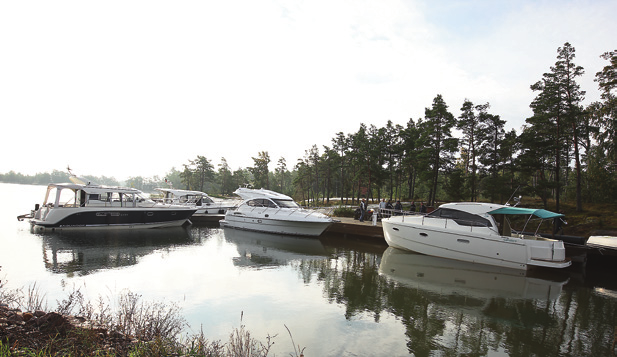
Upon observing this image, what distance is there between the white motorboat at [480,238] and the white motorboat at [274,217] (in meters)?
5.96

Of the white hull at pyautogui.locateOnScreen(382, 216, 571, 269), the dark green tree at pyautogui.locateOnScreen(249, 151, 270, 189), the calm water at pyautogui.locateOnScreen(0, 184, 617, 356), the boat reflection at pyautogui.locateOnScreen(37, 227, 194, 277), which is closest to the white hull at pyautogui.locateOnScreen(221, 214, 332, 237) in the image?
the calm water at pyautogui.locateOnScreen(0, 184, 617, 356)

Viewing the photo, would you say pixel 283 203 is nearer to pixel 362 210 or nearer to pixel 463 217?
pixel 362 210

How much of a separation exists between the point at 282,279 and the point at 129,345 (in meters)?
7.53

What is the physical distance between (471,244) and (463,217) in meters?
1.21

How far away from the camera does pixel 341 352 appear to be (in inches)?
261

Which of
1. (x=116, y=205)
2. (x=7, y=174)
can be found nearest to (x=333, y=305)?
(x=116, y=205)

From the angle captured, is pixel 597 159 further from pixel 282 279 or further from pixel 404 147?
pixel 282 279

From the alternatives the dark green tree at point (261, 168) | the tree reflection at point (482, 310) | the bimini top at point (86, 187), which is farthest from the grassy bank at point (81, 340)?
the dark green tree at point (261, 168)

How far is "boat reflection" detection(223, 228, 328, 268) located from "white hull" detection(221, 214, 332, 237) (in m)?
0.35

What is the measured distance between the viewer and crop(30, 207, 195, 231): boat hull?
822 inches

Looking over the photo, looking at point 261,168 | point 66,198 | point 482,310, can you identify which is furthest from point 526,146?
point 261,168

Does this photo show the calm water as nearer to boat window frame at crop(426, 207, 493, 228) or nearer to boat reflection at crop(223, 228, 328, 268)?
boat reflection at crop(223, 228, 328, 268)

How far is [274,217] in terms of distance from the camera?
2234 centimetres

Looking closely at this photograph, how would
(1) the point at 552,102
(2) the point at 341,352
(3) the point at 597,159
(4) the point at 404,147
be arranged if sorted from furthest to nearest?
(4) the point at 404,147, (3) the point at 597,159, (1) the point at 552,102, (2) the point at 341,352
